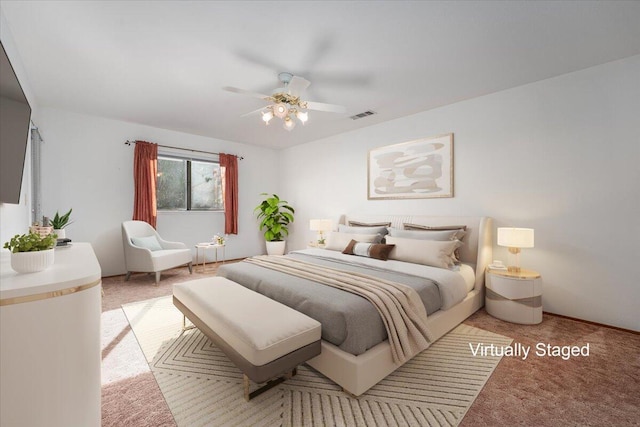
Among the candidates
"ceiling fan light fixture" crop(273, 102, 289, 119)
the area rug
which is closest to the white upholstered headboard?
the area rug

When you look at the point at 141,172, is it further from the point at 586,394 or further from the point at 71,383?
the point at 586,394

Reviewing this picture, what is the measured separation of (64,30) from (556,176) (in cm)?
502

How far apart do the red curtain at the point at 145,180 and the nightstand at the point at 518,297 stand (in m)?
5.46

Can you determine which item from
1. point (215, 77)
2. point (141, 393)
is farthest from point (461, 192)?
point (141, 393)

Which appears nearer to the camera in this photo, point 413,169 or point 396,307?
point 396,307

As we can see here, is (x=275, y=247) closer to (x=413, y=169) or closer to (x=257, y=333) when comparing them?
(x=413, y=169)

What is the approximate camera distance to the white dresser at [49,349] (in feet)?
3.26

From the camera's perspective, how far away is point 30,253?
4.04 feet

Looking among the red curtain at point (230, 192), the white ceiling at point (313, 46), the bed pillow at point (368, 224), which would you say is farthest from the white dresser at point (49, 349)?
the red curtain at point (230, 192)

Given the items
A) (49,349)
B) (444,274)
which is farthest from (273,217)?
(49,349)

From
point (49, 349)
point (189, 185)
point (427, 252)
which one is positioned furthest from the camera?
point (189, 185)

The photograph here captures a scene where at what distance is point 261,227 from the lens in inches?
258

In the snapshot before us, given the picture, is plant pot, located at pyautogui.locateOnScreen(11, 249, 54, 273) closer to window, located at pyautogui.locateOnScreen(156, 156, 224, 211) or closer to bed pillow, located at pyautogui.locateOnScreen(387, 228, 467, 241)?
bed pillow, located at pyautogui.locateOnScreen(387, 228, 467, 241)

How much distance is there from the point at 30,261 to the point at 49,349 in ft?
1.46
